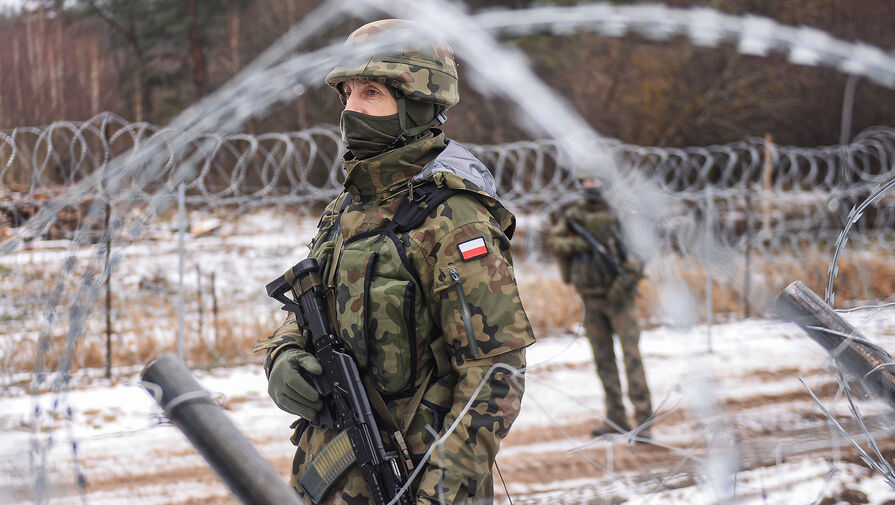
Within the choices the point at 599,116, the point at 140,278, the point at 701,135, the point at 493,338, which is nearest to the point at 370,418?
the point at 493,338

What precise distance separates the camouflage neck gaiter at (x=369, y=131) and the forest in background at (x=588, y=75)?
11.6 m

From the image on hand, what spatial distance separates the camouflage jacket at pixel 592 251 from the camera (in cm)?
491

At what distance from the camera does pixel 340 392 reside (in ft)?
5.95

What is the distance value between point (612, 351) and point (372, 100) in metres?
3.68

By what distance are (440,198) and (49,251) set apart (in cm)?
664

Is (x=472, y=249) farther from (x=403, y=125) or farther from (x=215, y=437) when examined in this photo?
(x=215, y=437)

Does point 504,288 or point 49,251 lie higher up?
point 504,288

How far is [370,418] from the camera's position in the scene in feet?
5.86

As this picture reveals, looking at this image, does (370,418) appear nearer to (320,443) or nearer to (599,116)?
(320,443)

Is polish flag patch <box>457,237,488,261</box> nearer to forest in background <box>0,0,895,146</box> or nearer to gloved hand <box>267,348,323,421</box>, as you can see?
gloved hand <box>267,348,323,421</box>

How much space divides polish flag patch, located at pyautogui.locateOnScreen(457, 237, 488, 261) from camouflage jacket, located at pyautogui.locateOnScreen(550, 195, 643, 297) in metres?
3.31

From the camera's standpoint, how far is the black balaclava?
1.86 metres

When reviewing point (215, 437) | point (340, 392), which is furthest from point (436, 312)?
point (215, 437)

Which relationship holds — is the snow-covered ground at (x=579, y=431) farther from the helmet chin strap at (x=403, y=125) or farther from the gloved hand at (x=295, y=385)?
the helmet chin strap at (x=403, y=125)
